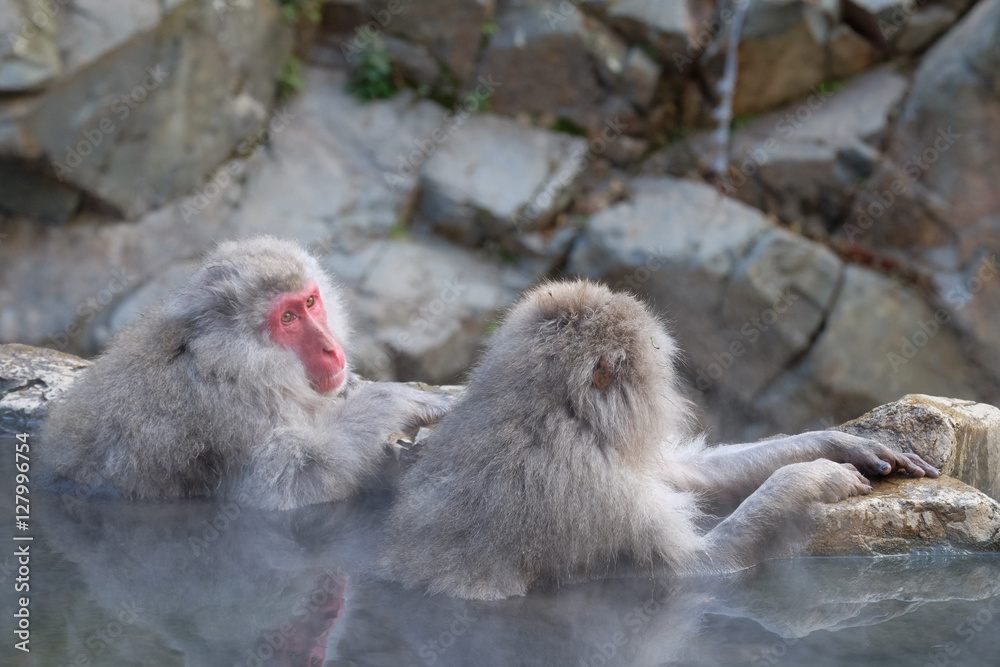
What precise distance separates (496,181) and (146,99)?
3.99 m

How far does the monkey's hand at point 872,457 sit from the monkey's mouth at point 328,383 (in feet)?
7.20

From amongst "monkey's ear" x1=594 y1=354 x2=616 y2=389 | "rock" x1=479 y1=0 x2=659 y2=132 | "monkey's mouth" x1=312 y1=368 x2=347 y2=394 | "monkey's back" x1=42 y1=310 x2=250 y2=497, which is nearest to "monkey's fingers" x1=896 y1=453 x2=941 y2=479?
"monkey's ear" x1=594 y1=354 x2=616 y2=389

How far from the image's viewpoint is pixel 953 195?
441 inches

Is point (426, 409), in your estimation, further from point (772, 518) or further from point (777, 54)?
point (777, 54)

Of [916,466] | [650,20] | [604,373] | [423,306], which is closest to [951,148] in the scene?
[650,20]

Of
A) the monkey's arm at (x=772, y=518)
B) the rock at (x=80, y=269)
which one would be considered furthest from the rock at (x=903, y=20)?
the monkey's arm at (x=772, y=518)

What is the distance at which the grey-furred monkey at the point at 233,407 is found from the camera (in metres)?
4.29

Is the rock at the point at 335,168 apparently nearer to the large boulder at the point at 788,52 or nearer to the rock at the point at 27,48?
the rock at the point at 27,48

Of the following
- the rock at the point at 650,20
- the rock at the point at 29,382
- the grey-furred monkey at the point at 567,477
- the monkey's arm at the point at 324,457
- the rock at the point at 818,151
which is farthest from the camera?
the rock at the point at 650,20

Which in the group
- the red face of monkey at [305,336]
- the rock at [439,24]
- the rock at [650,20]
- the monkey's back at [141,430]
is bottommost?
the monkey's back at [141,430]

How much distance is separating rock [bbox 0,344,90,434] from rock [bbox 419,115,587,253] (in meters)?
6.08

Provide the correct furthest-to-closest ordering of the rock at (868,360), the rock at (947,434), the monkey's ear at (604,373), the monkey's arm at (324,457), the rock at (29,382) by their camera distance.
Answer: the rock at (868,360)
the rock at (29,382)
the monkey's arm at (324,457)
the rock at (947,434)
the monkey's ear at (604,373)

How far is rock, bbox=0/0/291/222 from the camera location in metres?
9.48

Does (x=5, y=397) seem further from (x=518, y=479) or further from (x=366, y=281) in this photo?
(x=366, y=281)
